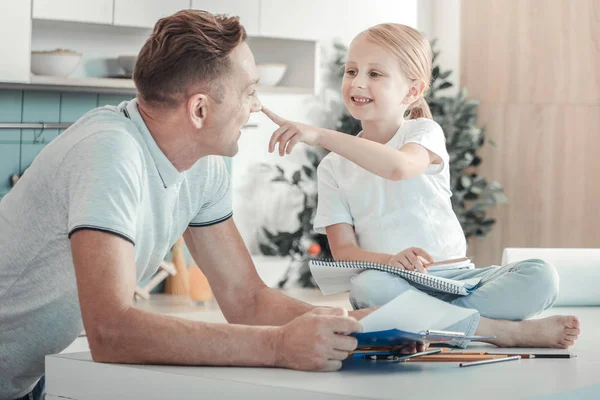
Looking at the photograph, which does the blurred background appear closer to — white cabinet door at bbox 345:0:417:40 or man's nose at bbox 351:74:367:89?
white cabinet door at bbox 345:0:417:40

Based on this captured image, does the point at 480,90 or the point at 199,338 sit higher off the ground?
the point at 480,90

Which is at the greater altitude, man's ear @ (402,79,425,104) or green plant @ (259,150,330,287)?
man's ear @ (402,79,425,104)

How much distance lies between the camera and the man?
1347 mm

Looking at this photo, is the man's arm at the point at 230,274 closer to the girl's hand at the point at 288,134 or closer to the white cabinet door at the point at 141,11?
the girl's hand at the point at 288,134

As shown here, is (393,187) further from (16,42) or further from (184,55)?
(16,42)

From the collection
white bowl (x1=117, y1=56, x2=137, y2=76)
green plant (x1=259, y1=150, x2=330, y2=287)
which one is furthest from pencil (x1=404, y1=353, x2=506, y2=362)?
green plant (x1=259, y1=150, x2=330, y2=287)

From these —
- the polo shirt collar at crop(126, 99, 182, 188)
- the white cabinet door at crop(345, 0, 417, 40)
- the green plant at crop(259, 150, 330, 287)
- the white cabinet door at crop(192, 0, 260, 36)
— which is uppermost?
the white cabinet door at crop(345, 0, 417, 40)

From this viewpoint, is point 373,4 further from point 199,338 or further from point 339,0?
point 199,338

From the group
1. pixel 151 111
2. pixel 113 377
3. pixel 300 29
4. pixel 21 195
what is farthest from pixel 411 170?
pixel 300 29

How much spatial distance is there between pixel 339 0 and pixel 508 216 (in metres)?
1.67

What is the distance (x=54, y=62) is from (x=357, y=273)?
2.44 metres

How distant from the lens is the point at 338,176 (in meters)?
2.62

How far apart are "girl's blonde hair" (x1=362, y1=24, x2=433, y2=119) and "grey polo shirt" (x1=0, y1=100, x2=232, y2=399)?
99cm

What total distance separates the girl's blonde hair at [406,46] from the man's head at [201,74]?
0.98 metres
